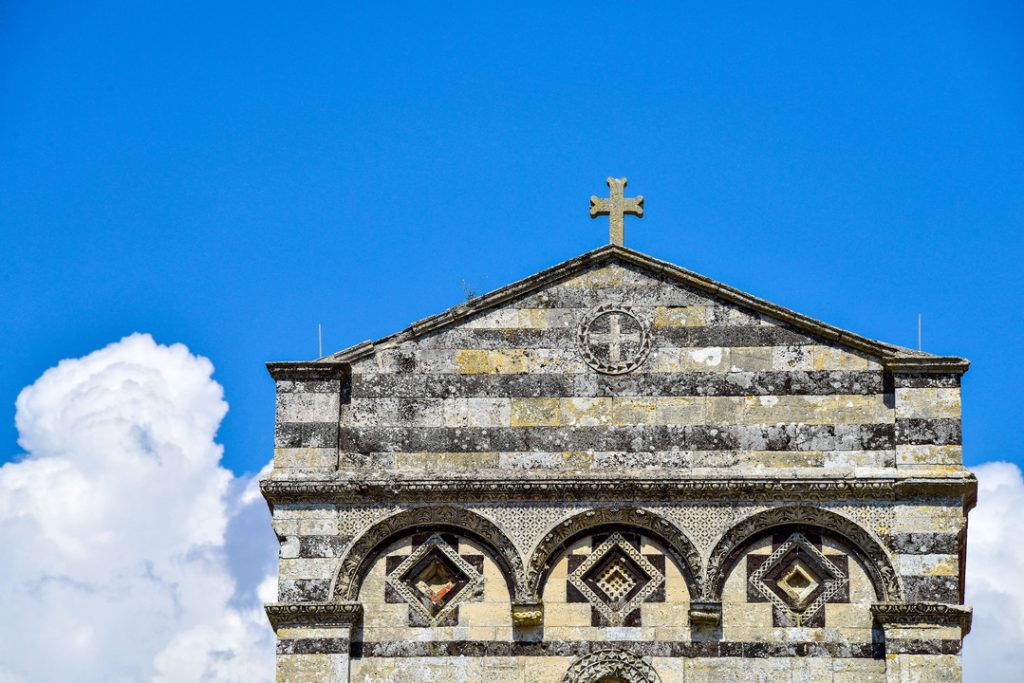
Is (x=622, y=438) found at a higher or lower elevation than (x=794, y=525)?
higher

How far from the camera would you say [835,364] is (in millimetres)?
26109

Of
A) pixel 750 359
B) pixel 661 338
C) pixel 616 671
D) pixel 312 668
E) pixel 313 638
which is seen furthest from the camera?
pixel 661 338

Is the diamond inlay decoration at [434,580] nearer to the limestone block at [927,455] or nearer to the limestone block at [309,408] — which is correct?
the limestone block at [309,408]

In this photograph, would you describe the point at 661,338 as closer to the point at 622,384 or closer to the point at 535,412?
the point at 622,384

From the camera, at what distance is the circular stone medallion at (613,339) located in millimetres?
26328

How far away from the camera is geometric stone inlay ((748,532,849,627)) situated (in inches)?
1000

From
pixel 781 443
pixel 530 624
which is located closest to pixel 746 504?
pixel 781 443

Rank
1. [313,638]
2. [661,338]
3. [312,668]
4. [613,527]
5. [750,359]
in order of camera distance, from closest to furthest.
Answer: [312,668], [313,638], [613,527], [750,359], [661,338]

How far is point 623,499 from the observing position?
84.5ft

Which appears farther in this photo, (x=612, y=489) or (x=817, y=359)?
(x=817, y=359)

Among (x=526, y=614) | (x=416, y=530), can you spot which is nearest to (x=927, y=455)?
(x=526, y=614)

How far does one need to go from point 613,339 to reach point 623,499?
5.36 feet

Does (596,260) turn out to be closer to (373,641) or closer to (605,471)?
(605,471)

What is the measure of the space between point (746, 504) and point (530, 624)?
228 centimetres
